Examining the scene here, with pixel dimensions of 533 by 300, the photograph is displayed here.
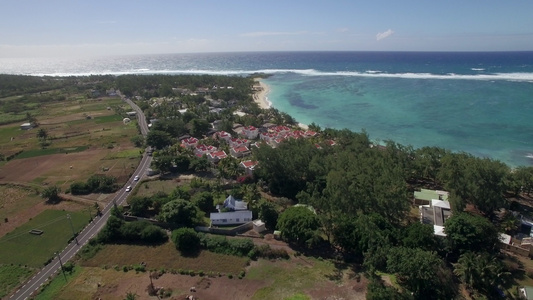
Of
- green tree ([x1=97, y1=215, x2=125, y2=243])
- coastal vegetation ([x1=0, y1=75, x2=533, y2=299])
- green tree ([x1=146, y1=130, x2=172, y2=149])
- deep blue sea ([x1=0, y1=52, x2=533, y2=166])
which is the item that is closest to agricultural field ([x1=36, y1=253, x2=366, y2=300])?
coastal vegetation ([x1=0, y1=75, x2=533, y2=299])

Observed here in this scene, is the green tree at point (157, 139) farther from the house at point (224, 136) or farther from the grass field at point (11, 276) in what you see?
the grass field at point (11, 276)

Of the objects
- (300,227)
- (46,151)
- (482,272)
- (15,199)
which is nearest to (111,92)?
(46,151)

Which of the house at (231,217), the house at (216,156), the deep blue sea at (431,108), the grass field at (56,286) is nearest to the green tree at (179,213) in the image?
the house at (231,217)

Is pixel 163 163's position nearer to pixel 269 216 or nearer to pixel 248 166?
pixel 248 166

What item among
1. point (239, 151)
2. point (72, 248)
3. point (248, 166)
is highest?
point (239, 151)

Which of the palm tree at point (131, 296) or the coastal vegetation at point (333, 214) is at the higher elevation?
→ the coastal vegetation at point (333, 214)

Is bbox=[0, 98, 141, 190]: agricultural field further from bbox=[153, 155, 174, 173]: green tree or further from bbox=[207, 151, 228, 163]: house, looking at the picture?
bbox=[207, 151, 228, 163]: house
